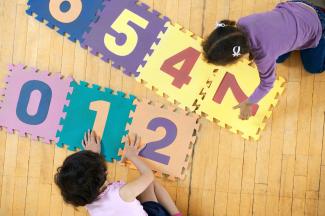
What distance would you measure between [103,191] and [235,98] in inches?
28.1

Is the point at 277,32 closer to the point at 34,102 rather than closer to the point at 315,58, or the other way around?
the point at 315,58

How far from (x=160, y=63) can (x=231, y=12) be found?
40 cm

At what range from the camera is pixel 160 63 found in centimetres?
181

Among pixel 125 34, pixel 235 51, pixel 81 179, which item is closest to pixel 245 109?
pixel 235 51

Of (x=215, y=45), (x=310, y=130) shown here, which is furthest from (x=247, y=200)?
(x=215, y=45)

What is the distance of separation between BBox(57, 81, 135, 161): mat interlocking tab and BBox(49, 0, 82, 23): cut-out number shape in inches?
12.7

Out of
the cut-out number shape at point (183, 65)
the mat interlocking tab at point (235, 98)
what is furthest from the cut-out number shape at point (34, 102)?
the mat interlocking tab at point (235, 98)

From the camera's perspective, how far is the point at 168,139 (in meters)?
1.79

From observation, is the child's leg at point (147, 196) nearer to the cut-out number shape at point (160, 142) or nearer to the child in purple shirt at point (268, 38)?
the cut-out number shape at point (160, 142)

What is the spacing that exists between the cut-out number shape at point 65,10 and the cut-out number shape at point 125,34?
195 millimetres

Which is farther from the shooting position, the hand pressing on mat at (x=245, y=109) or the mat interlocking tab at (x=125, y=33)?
the mat interlocking tab at (x=125, y=33)

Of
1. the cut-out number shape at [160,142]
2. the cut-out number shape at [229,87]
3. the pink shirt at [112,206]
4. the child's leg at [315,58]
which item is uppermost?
the child's leg at [315,58]

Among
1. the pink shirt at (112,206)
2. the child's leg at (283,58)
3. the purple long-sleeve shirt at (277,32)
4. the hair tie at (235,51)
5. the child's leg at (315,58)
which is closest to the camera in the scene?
the hair tie at (235,51)

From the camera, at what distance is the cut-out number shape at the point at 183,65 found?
5.87ft
